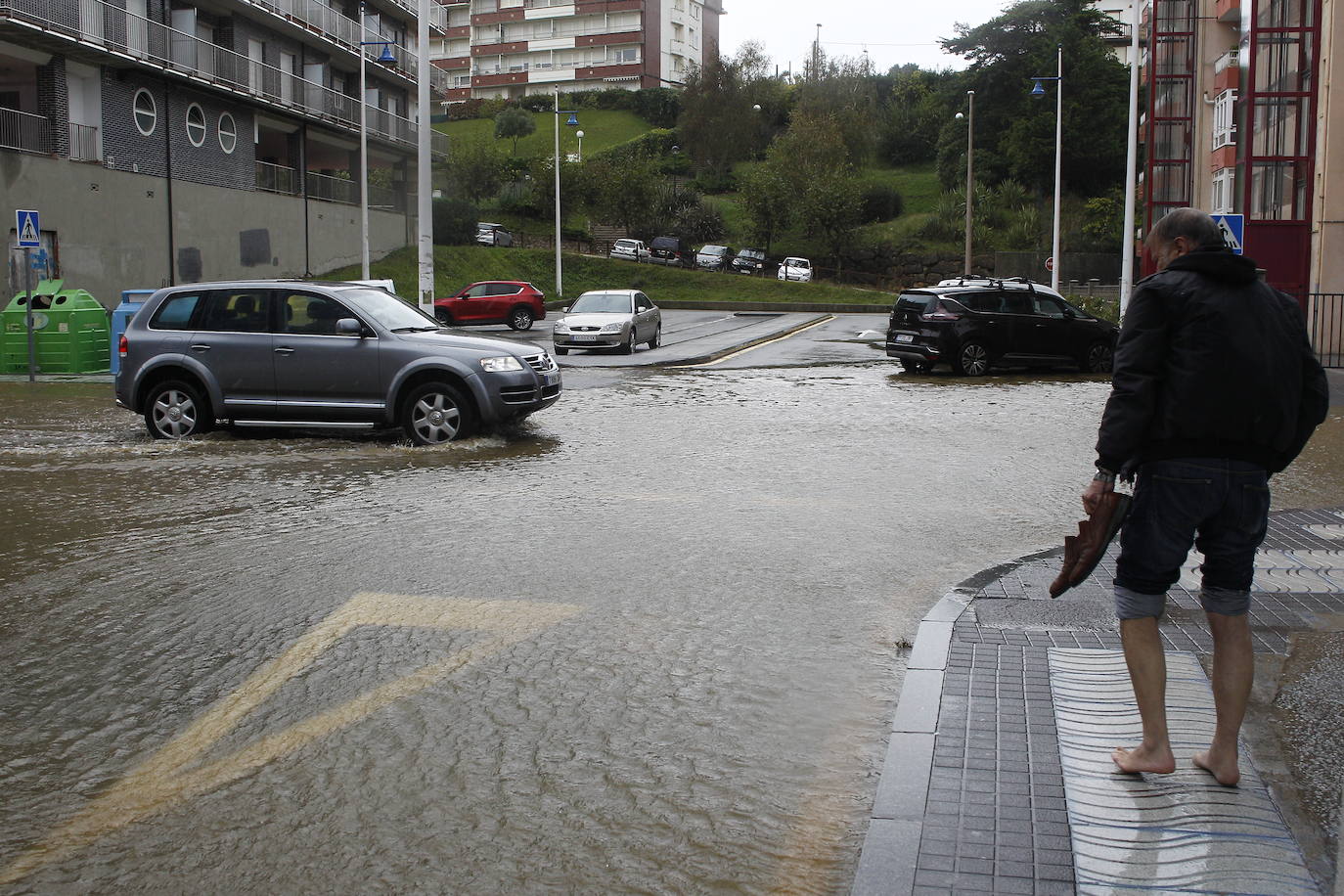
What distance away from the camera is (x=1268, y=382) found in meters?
3.97

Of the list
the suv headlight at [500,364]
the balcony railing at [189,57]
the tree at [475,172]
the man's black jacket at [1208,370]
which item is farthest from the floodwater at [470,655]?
the tree at [475,172]

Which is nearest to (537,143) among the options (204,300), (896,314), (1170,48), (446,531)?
(1170,48)

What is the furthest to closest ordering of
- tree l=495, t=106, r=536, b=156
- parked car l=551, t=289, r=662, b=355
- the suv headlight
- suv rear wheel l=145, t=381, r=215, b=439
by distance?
tree l=495, t=106, r=536, b=156 < parked car l=551, t=289, r=662, b=355 < suv rear wheel l=145, t=381, r=215, b=439 < the suv headlight

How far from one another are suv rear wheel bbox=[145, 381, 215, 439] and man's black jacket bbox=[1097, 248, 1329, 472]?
11.1m

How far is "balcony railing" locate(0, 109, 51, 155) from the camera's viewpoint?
29.6 m

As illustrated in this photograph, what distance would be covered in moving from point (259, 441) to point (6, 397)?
24.4 feet

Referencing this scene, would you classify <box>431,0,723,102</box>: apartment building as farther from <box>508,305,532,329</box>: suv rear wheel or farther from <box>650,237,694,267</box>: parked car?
<box>508,305,532,329</box>: suv rear wheel

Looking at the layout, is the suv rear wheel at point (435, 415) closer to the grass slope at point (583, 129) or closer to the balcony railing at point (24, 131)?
the balcony railing at point (24, 131)

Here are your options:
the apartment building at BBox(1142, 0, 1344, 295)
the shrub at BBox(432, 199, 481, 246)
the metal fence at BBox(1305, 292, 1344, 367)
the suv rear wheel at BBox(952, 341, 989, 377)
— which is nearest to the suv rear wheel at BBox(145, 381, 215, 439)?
the suv rear wheel at BBox(952, 341, 989, 377)

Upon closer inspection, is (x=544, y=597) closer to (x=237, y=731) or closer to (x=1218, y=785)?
(x=237, y=731)

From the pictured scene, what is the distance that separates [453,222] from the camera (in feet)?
193

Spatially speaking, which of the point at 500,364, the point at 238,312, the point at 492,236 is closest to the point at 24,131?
the point at 238,312

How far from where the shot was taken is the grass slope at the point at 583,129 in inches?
3543

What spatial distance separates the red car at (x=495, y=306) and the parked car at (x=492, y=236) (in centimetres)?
2468
